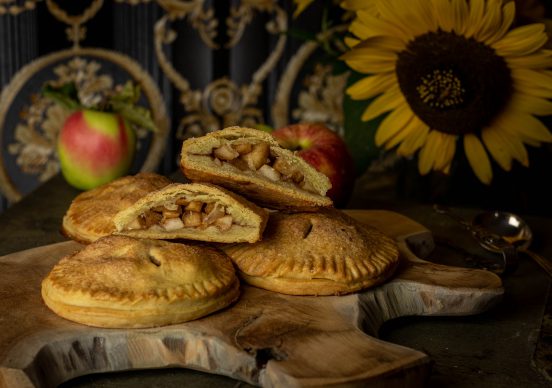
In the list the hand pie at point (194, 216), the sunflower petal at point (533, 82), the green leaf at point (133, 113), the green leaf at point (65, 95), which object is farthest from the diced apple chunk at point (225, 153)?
the green leaf at point (65, 95)

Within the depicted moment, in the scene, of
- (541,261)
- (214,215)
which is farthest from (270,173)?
(541,261)

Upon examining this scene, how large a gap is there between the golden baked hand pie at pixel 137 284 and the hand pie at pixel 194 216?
0.22 ft

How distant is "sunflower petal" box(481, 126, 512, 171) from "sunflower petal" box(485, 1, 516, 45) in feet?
0.82

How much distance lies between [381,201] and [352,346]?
1160mm

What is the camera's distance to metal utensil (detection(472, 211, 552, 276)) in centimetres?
199

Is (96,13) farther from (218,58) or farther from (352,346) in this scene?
(352,346)

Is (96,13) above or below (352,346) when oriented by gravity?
above

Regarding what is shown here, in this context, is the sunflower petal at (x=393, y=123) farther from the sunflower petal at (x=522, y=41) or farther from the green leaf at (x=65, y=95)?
the green leaf at (x=65, y=95)

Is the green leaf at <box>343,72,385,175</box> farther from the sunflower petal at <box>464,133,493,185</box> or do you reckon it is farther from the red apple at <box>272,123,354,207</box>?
the sunflower petal at <box>464,133,493,185</box>

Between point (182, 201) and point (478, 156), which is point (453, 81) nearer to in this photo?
point (478, 156)

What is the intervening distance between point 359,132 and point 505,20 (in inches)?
21.9

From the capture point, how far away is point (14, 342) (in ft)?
4.16

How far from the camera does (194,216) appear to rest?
156 cm

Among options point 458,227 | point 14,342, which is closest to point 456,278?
point 458,227
